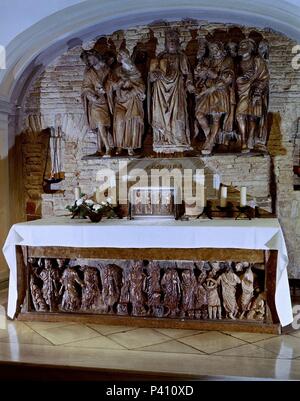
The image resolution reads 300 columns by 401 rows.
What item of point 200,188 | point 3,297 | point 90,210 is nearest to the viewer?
point 90,210

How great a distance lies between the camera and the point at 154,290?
206 inches

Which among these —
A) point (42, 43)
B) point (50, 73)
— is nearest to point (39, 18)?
point (42, 43)

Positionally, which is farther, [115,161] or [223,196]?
[115,161]

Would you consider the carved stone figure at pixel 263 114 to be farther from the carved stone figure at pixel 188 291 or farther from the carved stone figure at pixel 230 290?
the carved stone figure at pixel 188 291

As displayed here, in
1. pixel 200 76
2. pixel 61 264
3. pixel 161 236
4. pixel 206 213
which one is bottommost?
pixel 61 264

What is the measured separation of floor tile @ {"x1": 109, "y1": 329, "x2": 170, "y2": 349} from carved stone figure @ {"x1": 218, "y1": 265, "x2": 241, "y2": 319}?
68 cm

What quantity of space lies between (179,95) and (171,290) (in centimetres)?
246

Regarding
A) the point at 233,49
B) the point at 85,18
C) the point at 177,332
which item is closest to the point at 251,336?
the point at 177,332

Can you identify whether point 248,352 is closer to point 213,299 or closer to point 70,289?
point 213,299

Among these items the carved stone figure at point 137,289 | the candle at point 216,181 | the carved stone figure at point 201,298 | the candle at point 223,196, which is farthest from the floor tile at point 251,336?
the candle at point 216,181

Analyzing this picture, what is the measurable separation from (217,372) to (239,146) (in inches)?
125

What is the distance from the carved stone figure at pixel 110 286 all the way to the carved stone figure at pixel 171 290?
1.55 feet

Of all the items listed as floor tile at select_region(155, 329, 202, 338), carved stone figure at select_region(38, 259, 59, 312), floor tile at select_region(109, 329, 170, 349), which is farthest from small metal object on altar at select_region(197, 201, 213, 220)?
carved stone figure at select_region(38, 259, 59, 312)
